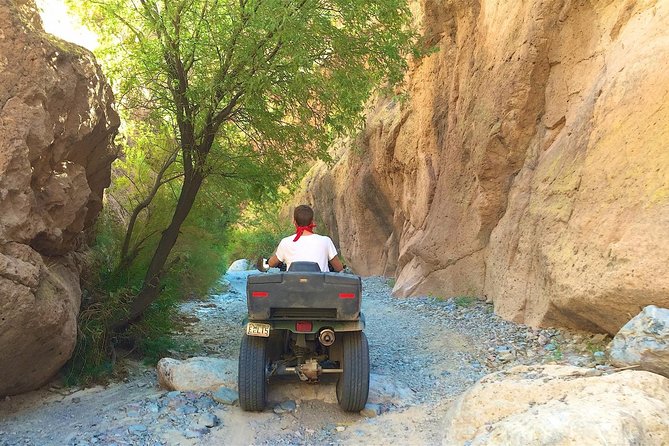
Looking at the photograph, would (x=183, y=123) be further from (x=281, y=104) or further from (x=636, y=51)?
(x=636, y=51)

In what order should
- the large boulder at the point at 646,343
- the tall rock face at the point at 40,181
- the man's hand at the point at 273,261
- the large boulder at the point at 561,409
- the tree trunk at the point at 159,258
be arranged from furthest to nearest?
the tree trunk at the point at 159,258 → the man's hand at the point at 273,261 → the tall rock face at the point at 40,181 → the large boulder at the point at 646,343 → the large boulder at the point at 561,409

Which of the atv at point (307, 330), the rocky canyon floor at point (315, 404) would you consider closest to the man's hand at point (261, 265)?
the atv at point (307, 330)

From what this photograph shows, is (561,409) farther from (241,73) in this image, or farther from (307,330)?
(241,73)

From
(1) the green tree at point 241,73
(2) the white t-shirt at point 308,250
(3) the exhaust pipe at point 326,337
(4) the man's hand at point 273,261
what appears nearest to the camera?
(3) the exhaust pipe at point 326,337

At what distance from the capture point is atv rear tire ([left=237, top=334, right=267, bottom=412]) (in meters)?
4.80

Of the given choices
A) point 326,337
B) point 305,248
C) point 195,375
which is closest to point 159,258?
point 195,375

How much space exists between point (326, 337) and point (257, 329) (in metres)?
0.61

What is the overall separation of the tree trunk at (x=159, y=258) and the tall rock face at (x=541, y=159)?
15.7ft

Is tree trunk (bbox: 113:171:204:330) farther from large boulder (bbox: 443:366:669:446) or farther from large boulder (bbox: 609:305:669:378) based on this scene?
large boulder (bbox: 609:305:669:378)

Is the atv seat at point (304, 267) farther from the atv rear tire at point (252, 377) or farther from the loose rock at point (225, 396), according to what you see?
the loose rock at point (225, 396)

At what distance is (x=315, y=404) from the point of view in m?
5.19

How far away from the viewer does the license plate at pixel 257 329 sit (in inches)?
185

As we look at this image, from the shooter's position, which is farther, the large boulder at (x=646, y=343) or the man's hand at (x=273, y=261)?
the man's hand at (x=273, y=261)

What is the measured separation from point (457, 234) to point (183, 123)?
5445 mm
